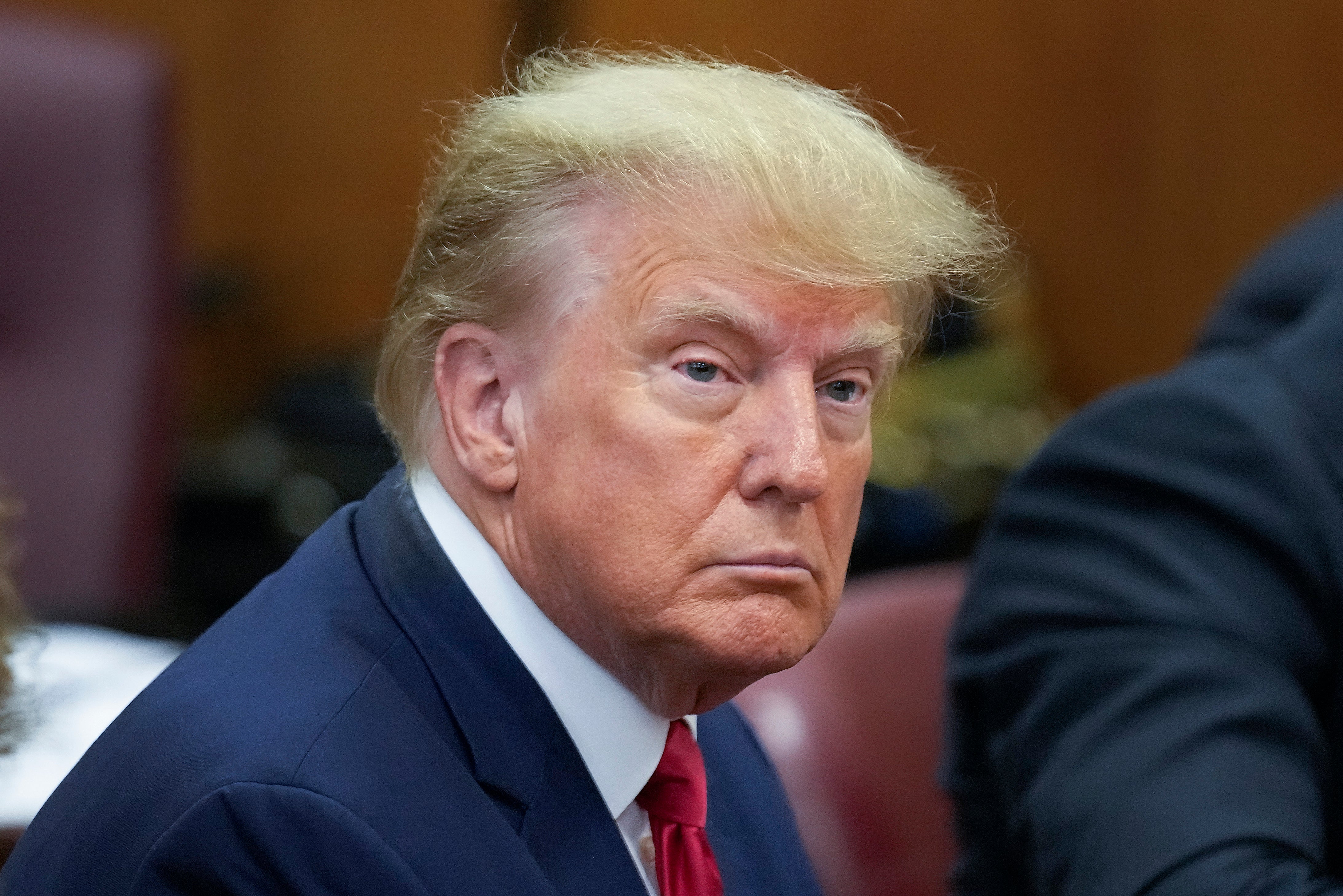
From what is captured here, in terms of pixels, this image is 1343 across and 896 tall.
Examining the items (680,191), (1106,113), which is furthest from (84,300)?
(1106,113)

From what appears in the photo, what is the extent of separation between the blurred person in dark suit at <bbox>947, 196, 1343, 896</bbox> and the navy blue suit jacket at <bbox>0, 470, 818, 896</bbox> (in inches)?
22.8

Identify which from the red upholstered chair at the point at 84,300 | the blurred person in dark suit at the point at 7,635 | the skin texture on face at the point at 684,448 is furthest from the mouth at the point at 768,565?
the red upholstered chair at the point at 84,300

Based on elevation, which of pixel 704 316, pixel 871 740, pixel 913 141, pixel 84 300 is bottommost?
pixel 84 300

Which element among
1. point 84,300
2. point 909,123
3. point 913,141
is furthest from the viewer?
point 909,123

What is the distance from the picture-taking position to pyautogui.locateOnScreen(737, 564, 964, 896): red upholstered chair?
4.72 ft

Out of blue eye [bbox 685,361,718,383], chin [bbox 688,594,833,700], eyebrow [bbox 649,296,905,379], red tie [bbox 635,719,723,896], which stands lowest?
red tie [bbox 635,719,723,896]

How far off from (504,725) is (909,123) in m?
2.78

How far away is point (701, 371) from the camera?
81 centimetres

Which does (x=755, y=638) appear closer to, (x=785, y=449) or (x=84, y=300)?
(x=785, y=449)

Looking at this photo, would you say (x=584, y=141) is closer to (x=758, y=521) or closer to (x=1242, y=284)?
(x=758, y=521)

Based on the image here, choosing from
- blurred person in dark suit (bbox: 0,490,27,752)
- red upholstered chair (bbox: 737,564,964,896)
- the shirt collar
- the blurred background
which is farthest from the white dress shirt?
the blurred background

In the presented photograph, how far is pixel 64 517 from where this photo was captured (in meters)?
2.25

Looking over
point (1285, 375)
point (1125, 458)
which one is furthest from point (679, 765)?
point (1285, 375)

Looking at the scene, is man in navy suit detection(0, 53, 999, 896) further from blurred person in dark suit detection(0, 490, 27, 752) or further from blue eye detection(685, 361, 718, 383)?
blurred person in dark suit detection(0, 490, 27, 752)
